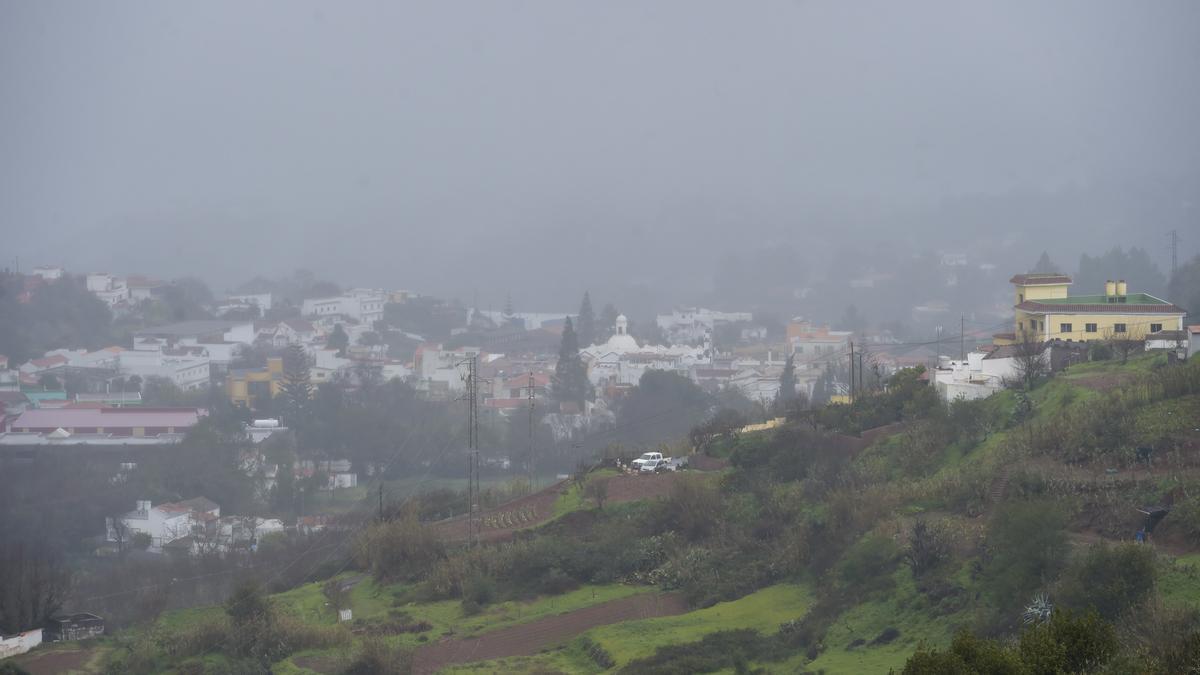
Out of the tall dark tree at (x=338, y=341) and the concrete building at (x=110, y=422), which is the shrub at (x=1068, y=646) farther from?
the tall dark tree at (x=338, y=341)

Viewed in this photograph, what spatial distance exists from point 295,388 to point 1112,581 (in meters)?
35.0

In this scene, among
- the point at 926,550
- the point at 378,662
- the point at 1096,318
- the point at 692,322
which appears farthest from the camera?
the point at 692,322

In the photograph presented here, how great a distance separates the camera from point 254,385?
45312 mm

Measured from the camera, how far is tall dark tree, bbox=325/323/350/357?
176ft

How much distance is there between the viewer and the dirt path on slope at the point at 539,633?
44.6 feet

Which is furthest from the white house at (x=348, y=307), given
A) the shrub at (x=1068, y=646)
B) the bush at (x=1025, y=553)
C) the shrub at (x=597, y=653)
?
the shrub at (x=1068, y=646)

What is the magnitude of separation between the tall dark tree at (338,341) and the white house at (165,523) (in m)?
23.1

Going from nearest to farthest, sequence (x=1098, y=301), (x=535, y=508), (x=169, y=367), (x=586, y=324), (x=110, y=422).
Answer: (x=535, y=508) → (x=1098, y=301) → (x=110, y=422) → (x=169, y=367) → (x=586, y=324)

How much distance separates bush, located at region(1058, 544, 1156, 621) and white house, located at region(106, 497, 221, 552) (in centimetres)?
2095

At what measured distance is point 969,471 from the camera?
14.8 meters

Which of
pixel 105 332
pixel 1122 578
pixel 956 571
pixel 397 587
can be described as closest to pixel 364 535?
pixel 397 587

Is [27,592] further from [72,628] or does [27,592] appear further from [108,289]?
[108,289]

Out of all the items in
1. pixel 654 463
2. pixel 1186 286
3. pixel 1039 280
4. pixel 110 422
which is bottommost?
pixel 110 422

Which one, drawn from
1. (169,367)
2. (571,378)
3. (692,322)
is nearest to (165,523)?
(571,378)
